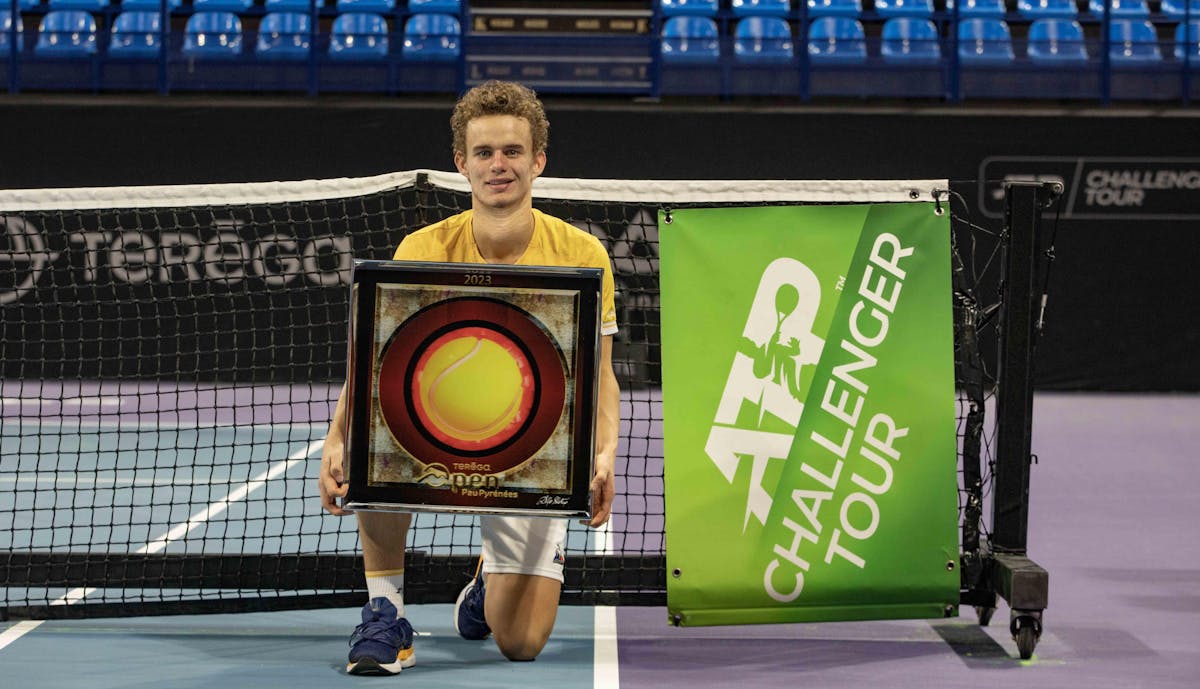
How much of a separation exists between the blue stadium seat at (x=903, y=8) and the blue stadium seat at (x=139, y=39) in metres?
7.71

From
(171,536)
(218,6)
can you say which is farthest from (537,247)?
(218,6)

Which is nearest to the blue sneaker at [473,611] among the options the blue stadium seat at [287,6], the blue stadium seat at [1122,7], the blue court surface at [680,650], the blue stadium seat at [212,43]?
the blue court surface at [680,650]

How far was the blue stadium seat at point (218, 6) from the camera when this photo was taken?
15.2 metres

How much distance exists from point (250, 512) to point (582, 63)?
26.2ft

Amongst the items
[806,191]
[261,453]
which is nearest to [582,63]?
[261,453]

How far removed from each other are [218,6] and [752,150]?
611cm

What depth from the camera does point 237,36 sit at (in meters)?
14.3

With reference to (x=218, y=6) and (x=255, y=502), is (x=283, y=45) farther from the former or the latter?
(x=255, y=502)

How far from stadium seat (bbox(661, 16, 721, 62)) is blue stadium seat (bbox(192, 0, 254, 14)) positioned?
4.66m

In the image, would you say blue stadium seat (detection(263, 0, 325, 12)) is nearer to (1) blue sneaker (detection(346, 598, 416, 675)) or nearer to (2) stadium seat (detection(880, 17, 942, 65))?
(2) stadium seat (detection(880, 17, 942, 65))

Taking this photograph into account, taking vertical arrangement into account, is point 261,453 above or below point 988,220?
below

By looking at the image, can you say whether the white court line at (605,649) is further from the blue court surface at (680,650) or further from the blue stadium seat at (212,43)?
the blue stadium seat at (212,43)

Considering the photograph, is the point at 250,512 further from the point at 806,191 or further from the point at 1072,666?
the point at 1072,666

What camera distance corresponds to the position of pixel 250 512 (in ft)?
24.2
